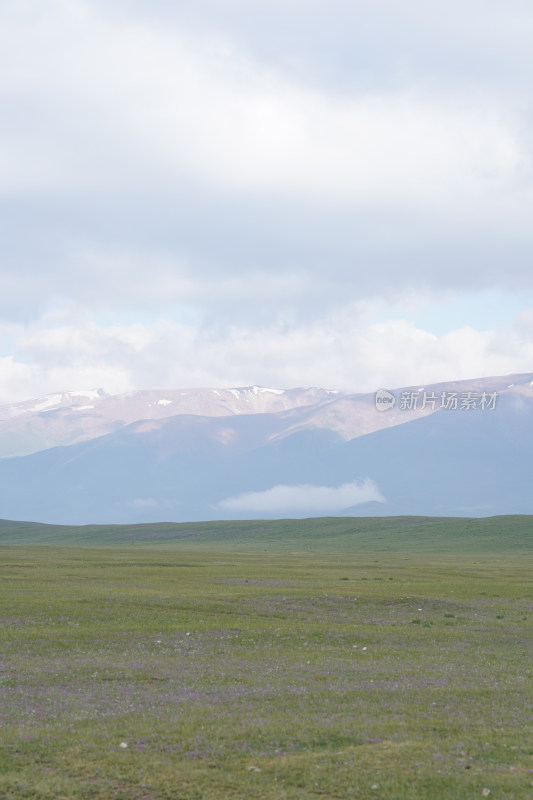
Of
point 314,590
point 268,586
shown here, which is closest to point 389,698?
point 314,590

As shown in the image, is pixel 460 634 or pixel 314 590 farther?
pixel 314 590

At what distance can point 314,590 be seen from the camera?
197 feet

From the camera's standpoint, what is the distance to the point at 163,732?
19.5 metres

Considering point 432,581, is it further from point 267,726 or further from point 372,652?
point 267,726

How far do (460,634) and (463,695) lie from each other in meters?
15.7

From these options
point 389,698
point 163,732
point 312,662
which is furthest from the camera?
point 312,662

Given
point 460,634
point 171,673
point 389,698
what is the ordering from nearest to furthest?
1. point 389,698
2. point 171,673
3. point 460,634

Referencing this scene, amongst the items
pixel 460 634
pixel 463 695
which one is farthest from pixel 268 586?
Answer: pixel 463 695

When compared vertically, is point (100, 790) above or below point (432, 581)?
→ above

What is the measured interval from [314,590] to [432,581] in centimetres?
1883

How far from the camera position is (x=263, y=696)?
2366cm

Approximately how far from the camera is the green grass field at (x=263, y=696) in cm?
1598

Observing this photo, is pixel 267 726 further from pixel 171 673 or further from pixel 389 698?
pixel 171 673

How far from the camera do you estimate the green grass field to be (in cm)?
1598
